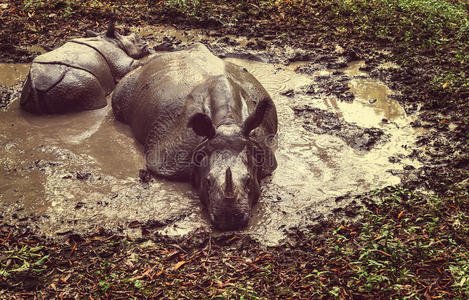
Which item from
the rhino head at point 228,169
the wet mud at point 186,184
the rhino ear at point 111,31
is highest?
the rhino head at point 228,169

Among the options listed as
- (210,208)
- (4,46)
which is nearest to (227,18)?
(4,46)

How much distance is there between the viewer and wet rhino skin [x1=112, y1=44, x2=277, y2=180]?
6.58m

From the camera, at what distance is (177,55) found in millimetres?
7977

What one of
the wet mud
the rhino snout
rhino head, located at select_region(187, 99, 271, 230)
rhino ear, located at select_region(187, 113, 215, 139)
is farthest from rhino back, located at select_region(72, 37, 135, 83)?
the rhino snout

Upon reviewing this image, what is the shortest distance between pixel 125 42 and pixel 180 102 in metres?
3.58

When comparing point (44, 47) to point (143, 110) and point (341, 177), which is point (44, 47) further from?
point (341, 177)

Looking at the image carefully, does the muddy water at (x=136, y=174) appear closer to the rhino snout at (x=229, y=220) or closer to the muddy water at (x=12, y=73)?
the rhino snout at (x=229, y=220)

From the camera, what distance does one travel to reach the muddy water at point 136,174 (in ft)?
19.6

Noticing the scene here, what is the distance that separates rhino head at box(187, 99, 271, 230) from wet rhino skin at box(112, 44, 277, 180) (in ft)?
0.73

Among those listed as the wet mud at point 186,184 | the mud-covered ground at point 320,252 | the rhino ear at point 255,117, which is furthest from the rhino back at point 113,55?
the rhino ear at point 255,117

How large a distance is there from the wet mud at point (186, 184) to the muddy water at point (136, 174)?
1cm

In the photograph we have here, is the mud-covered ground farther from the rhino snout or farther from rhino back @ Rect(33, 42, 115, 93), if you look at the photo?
rhino back @ Rect(33, 42, 115, 93)

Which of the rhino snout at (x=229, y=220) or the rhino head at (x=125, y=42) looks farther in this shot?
the rhino head at (x=125, y=42)

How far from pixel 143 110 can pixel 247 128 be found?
1999mm
